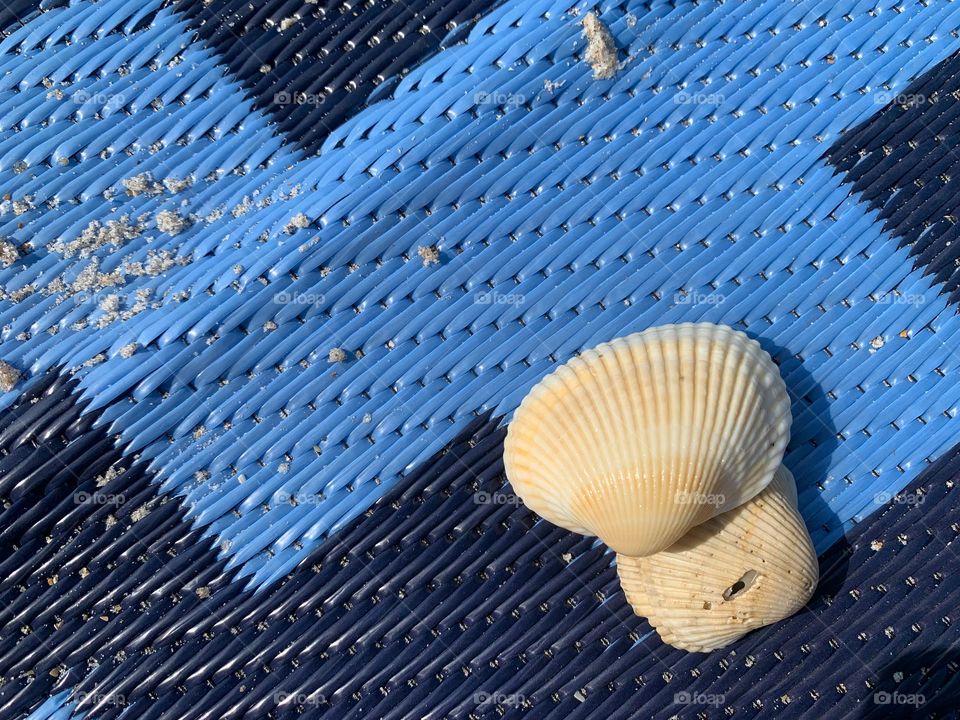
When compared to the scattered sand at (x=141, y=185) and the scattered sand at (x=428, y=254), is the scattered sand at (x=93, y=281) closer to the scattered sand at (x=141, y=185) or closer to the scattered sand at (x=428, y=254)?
the scattered sand at (x=141, y=185)

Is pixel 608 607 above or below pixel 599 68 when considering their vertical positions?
below

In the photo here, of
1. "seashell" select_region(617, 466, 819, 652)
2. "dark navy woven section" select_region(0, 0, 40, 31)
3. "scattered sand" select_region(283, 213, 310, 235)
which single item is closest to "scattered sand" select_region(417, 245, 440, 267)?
"scattered sand" select_region(283, 213, 310, 235)

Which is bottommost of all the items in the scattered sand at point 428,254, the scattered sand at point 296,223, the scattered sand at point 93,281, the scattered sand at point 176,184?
the scattered sand at point 428,254

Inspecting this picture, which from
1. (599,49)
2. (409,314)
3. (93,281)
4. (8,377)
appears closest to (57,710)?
(8,377)

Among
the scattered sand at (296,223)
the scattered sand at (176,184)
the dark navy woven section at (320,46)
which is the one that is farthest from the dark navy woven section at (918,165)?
the scattered sand at (176,184)

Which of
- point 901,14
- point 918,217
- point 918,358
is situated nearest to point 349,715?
point 918,358

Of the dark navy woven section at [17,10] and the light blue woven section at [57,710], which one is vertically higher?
the dark navy woven section at [17,10]

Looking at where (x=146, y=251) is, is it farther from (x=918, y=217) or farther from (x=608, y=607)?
(x=918, y=217)
